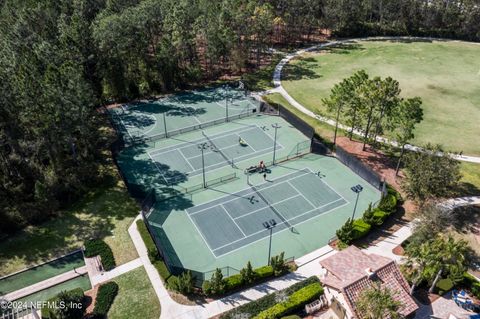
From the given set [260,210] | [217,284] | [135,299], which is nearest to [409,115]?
[260,210]

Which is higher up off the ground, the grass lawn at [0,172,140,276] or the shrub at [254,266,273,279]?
the shrub at [254,266,273,279]

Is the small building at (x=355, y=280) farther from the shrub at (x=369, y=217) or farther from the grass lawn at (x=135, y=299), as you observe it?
the grass lawn at (x=135, y=299)

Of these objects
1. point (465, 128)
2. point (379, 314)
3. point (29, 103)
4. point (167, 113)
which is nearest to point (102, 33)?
point (167, 113)

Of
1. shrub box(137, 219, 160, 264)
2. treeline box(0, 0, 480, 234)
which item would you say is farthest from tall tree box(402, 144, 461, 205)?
treeline box(0, 0, 480, 234)

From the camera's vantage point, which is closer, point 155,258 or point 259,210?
point 155,258

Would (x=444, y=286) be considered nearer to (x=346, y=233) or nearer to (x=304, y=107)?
(x=346, y=233)

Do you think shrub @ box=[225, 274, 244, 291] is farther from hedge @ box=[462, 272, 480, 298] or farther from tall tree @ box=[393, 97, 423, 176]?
tall tree @ box=[393, 97, 423, 176]
